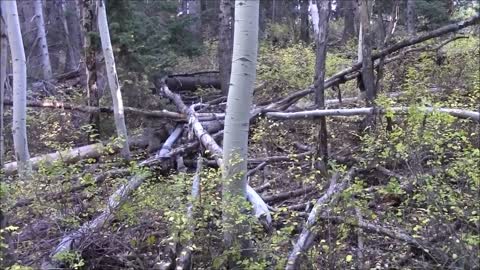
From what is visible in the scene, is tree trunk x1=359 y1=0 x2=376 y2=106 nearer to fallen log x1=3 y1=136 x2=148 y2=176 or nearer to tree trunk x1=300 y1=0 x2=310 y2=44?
fallen log x1=3 y1=136 x2=148 y2=176

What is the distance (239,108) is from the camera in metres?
4.48

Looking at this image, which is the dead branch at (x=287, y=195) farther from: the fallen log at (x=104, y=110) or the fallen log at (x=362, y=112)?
the fallen log at (x=104, y=110)

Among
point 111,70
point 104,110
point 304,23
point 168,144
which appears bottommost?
point 168,144

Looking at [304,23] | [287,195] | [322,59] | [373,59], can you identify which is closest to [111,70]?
[322,59]

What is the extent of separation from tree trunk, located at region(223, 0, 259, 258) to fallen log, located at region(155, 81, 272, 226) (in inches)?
17.1

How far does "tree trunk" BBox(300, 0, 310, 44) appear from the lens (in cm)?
1958

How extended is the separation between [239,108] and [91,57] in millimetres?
5823

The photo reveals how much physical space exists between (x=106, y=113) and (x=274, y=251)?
6.20 m

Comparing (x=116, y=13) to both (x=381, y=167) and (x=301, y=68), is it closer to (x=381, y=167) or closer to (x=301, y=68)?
(x=301, y=68)

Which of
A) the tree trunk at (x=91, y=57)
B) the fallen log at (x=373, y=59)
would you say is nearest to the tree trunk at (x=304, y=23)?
the fallen log at (x=373, y=59)

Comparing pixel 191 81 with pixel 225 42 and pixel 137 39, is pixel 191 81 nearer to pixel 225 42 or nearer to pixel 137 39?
pixel 225 42

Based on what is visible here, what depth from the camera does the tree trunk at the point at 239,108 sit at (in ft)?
14.4

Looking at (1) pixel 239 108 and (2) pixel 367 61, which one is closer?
(1) pixel 239 108

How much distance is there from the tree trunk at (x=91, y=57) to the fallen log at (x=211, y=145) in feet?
5.71
